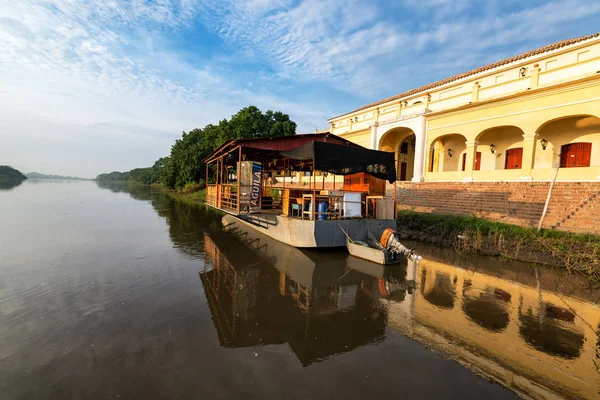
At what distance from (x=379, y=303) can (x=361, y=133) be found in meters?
17.6

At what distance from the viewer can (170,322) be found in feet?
15.8

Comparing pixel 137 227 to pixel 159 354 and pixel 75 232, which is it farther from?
pixel 159 354

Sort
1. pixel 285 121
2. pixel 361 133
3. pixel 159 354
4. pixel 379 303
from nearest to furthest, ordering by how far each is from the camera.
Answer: pixel 159 354
pixel 379 303
pixel 361 133
pixel 285 121

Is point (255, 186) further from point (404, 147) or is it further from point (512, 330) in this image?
point (404, 147)

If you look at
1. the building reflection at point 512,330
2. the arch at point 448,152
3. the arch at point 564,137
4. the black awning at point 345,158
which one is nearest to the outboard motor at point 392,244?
the building reflection at point 512,330

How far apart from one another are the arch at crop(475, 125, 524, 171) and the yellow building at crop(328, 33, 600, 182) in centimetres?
5

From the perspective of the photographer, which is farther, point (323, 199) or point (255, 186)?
point (255, 186)

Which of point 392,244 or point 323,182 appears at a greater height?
point 323,182

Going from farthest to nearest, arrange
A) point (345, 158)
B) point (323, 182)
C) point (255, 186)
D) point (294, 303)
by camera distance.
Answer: point (255, 186) < point (323, 182) < point (345, 158) < point (294, 303)

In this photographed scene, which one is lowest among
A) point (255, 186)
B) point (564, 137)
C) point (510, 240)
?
point (510, 240)

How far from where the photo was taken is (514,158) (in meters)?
15.6

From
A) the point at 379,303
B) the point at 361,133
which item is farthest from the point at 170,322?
the point at 361,133

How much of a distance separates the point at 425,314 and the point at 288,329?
2.71m

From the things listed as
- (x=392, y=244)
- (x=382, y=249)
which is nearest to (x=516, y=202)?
(x=392, y=244)
